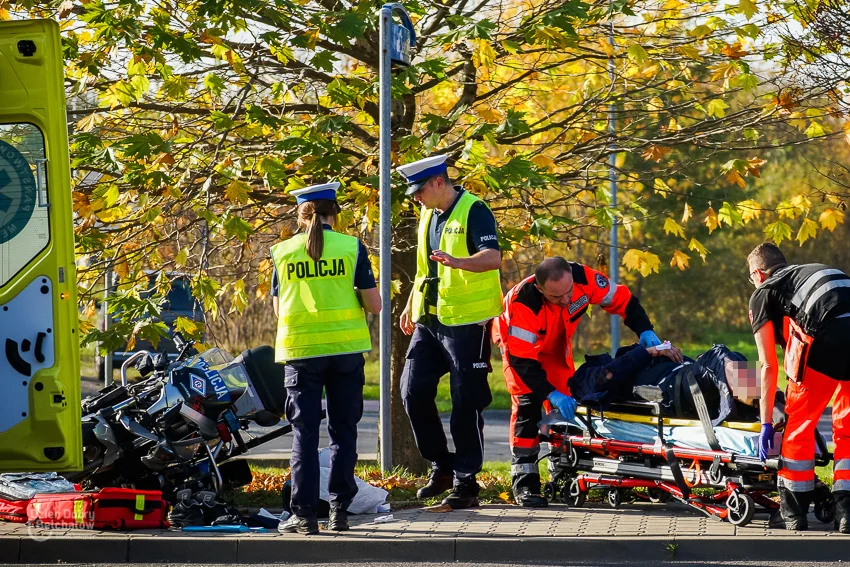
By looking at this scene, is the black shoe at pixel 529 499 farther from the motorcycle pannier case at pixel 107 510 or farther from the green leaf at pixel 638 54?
the green leaf at pixel 638 54

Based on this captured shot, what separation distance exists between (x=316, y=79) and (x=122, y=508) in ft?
13.4

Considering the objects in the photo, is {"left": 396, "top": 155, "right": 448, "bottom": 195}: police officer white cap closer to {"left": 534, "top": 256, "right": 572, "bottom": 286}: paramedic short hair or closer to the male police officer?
the male police officer

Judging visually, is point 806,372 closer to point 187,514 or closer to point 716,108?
point 716,108

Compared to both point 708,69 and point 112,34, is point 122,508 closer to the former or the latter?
Result: point 112,34

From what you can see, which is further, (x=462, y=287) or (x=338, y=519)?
(x=462, y=287)

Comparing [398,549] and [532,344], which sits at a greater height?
[532,344]

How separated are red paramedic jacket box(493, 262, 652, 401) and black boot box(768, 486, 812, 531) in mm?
1620

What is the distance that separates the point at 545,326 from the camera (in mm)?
7996

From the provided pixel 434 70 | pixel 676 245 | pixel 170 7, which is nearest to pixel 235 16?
pixel 170 7

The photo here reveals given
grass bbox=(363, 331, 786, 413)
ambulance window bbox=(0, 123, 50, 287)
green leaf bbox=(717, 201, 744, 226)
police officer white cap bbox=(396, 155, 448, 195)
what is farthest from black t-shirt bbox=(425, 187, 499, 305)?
grass bbox=(363, 331, 786, 413)

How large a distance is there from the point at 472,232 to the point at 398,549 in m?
2.06

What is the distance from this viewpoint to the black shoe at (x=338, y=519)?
7.09 metres

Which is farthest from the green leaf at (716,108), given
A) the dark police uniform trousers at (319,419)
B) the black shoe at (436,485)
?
the dark police uniform trousers at (319,419)

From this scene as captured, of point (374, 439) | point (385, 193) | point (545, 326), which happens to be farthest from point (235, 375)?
point (374, 439)
